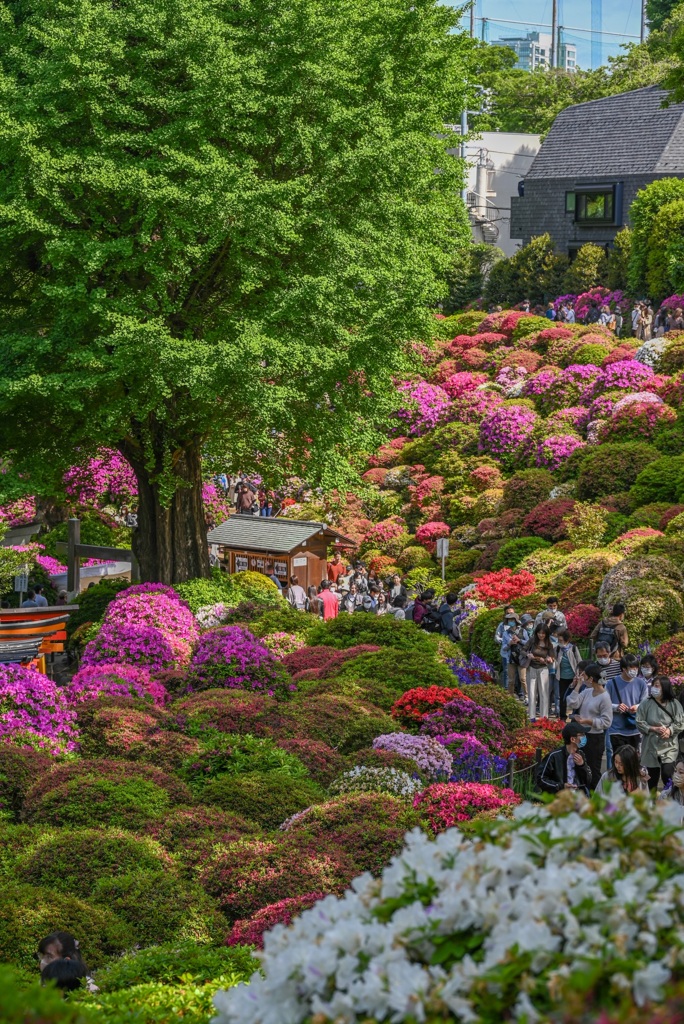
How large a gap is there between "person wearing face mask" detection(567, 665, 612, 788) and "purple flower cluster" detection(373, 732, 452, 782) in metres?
1.26

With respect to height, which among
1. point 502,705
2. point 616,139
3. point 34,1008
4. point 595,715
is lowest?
point 502,705

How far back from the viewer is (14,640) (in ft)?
59.5

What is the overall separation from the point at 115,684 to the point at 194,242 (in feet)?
27.0

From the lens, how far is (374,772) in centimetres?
1114

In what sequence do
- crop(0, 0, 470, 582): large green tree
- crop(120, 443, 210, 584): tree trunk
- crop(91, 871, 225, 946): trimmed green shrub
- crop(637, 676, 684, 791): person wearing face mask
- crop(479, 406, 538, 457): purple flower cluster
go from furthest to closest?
1. crop(479, 406, 538, 457): purple flower cluster
2. crop(120, 443, 210, 584): tree trunk
3. crop(0, 0, 470, 582): large green tree
4. crop(637, 676, 684, 791): person wearing face mask
5. crop(91, 871, 225, 946): trimmed green shrub

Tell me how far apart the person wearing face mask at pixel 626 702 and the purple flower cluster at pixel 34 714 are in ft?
16.6

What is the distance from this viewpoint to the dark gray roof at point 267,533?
25891 millimetres

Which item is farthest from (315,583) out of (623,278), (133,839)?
(623,278)

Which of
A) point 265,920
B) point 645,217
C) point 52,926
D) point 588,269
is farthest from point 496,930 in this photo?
point 588,269

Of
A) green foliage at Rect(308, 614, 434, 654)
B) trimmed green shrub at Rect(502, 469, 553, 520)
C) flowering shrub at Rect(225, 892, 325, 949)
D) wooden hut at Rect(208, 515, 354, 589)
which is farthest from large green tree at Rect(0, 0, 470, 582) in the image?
flowering shrub at Rect(225, 892, 325, 949)

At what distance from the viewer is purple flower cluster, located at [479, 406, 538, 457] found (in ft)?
105

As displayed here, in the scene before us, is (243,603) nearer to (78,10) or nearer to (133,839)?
(78,10)

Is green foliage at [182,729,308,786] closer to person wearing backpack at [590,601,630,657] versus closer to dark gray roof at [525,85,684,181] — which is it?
person wearing backpack at [590,601,630,657]

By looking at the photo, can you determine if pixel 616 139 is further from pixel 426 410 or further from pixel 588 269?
pixel 426 410
